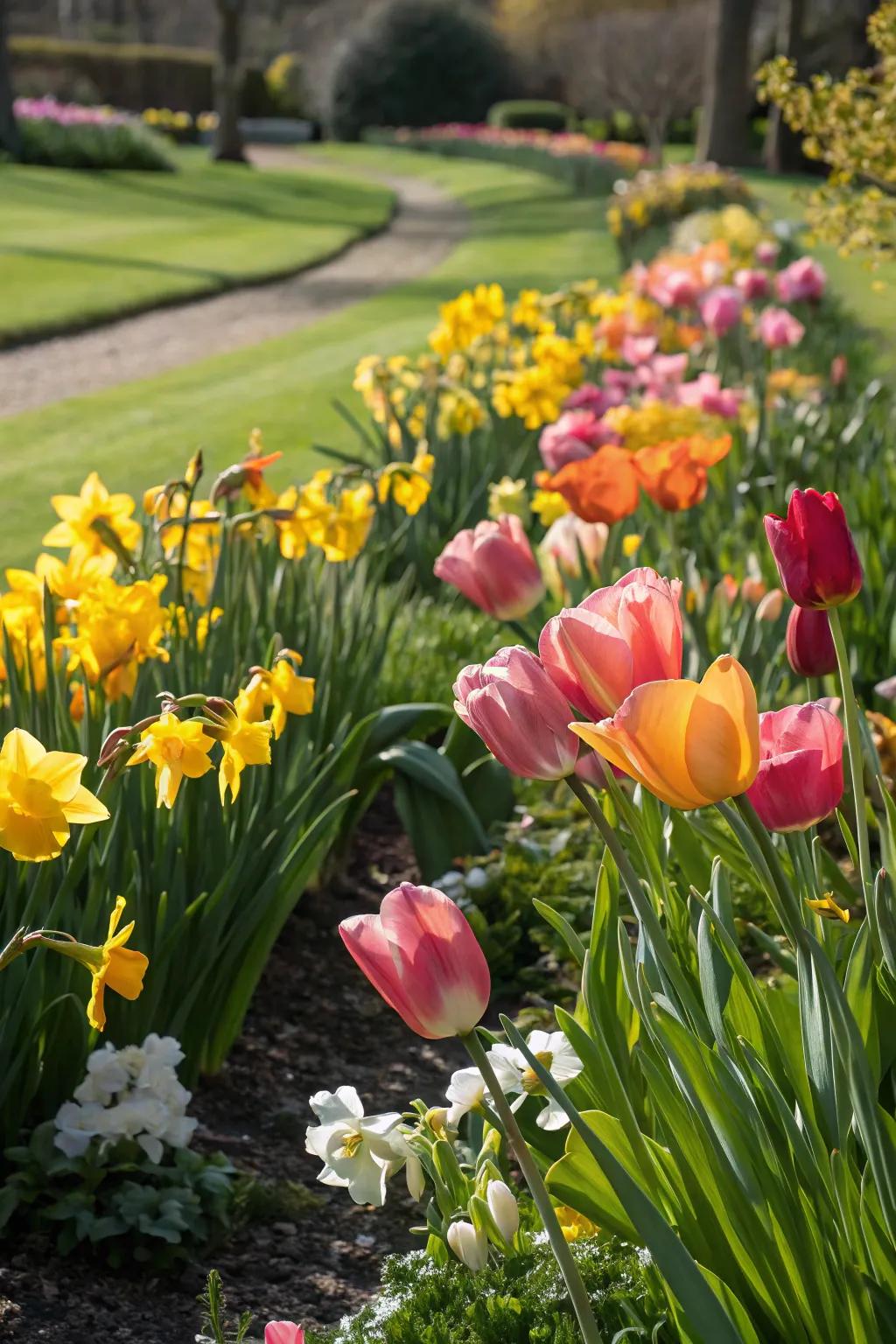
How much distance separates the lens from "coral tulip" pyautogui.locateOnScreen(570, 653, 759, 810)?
110 centimetres

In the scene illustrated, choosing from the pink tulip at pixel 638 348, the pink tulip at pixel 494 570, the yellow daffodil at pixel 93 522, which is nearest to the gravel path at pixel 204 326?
the pink tulip at pixel 638 348

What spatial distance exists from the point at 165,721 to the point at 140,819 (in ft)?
2.69

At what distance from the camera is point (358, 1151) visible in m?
1.55

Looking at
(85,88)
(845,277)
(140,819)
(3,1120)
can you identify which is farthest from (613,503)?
(85,88)

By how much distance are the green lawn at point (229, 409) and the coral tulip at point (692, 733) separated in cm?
548

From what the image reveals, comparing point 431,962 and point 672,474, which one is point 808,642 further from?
point 672,474

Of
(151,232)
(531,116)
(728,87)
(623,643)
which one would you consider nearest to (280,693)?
(623,643)

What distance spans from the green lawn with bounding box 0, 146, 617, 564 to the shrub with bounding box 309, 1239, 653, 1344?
508cm

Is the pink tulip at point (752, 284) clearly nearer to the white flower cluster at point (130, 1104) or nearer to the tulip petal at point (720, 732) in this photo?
the white flower cluster at point (130, 1104)

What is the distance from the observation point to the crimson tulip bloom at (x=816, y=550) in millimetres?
1402

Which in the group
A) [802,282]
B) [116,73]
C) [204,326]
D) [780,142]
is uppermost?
[116,73]

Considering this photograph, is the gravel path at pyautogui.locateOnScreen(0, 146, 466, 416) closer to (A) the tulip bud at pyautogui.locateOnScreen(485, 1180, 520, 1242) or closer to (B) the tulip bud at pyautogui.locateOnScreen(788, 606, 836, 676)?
(B) the tulip bud at pyautogui.locateOnScreen(788, 606, 836, 676)

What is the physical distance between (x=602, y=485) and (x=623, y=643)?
1.43 metres

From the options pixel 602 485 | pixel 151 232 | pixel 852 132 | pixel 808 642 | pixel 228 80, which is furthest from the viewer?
pixel 228 80
